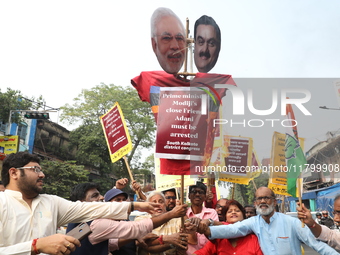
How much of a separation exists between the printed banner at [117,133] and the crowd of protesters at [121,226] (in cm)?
181

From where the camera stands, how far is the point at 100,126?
27984 mm

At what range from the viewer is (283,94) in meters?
4.96

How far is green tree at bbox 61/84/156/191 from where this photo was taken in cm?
2745

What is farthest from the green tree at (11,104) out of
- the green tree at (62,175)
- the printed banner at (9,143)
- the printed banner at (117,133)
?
the printed banner at (117,133)

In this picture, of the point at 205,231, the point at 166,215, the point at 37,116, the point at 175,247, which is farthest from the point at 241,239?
the point at 37,116

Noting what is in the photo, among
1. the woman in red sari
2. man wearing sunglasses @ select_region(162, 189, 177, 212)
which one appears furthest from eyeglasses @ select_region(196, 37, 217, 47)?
the woman in red sari

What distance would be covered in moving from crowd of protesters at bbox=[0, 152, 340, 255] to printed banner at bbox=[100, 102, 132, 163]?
5.93 feet

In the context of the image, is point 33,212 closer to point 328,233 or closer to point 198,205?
point 198,205

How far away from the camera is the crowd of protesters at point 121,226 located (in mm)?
2684

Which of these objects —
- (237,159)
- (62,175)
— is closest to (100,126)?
(62,175)

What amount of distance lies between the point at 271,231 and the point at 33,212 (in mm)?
2312

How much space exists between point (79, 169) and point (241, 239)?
22.7 metres

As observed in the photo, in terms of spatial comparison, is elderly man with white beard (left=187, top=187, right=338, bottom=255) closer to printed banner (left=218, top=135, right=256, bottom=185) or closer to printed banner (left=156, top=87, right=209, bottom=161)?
printed banner (left=156, top=87, right=209, bottom=161)

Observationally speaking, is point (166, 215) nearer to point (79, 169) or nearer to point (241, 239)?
point (241, 239)
